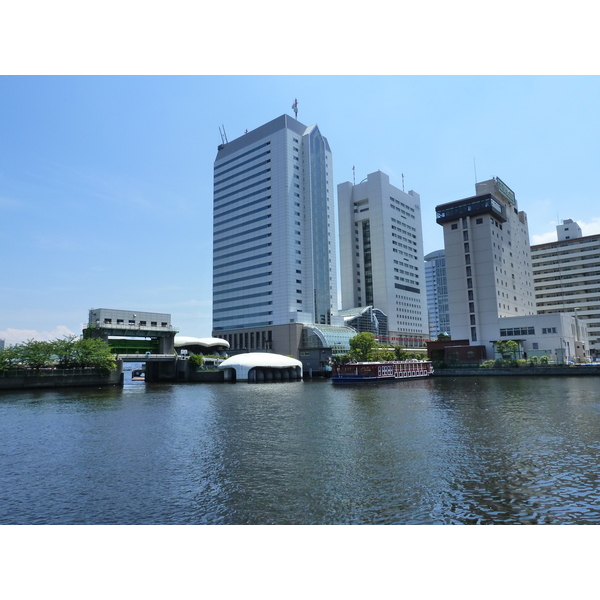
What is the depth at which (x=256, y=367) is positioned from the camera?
12594cm

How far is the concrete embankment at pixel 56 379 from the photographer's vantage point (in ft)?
301

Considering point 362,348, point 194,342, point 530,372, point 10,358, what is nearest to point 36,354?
point 10,358

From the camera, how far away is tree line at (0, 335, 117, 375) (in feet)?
306

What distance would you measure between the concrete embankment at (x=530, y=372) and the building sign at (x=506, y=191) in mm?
62785

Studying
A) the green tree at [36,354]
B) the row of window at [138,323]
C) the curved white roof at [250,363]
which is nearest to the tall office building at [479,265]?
the curved white roof at [250,363]

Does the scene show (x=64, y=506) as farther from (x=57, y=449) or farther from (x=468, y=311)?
(x=468, y=311)

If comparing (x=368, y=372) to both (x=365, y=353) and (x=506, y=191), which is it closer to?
(x=365, y=353)

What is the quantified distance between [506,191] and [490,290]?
137 feet

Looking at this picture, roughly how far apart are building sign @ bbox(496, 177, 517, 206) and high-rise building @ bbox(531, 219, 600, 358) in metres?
39.9

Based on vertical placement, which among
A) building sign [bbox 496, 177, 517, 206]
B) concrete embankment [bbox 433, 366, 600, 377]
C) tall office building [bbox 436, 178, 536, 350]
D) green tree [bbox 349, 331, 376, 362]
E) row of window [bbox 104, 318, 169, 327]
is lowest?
concrete embankment [bbox 433, 366, 600, 377]

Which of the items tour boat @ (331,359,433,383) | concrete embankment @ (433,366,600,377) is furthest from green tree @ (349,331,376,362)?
concrete embankment @ (433,366,600,377)

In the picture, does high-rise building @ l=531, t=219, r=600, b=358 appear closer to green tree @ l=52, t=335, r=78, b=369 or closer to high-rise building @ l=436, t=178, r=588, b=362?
high-rise building @ l=436, t=178, r=588, b=362
